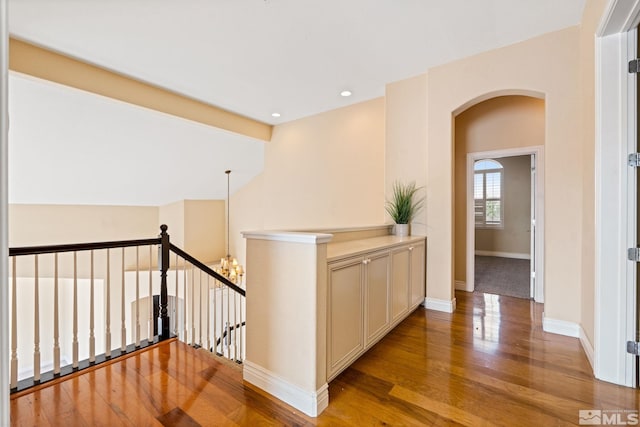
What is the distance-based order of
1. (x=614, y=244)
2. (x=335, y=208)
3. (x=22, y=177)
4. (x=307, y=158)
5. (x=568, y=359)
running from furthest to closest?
(x=307, y=158)
(x=335, y=208)
(x=22, y=177)
(x=568, y=359)
(x=614, y=244)

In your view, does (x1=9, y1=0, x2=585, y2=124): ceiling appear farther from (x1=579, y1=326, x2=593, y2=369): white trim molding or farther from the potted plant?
(x1=579, y1=326, x2=593, y2=369): white trim molding

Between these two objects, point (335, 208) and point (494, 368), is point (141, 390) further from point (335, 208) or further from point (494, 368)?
point (335, 208)

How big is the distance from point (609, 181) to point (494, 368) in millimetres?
1510

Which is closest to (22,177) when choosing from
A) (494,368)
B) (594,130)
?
(494,368)

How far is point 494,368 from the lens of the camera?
83.8 inches

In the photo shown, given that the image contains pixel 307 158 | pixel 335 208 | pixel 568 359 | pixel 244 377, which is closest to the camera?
pixel 244 377

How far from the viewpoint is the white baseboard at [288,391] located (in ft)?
5.55

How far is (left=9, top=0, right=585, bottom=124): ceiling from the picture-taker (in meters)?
2.45

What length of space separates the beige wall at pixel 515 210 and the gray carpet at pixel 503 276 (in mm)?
404

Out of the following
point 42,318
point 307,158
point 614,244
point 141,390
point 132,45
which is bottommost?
point 42,318

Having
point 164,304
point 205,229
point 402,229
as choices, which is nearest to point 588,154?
point 402,229

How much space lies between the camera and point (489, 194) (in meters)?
7.34

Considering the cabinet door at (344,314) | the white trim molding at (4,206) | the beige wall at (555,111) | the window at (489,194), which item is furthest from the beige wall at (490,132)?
the white trim molding at (4,206)

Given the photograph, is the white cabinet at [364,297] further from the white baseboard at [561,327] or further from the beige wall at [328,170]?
the beige wall at [328,170]
